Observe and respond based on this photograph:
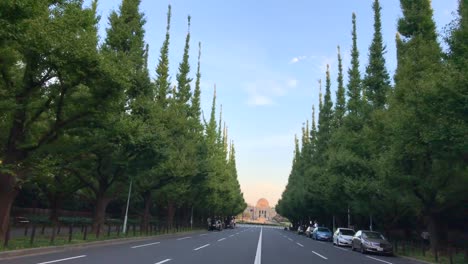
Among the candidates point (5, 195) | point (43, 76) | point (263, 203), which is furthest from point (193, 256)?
point (263, 203)

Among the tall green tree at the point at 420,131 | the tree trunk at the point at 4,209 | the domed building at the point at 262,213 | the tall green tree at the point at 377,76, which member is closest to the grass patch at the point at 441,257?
the tall green tree at the point at 420,131

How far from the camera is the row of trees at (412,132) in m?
15.1

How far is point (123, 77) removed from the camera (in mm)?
17953

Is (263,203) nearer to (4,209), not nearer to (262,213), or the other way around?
(262,213)

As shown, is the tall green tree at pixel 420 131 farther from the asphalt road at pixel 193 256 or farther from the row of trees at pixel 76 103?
the row of trees at pixel 76 103

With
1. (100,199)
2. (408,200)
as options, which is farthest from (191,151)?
(408,200)

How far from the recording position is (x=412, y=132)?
19.5 meters

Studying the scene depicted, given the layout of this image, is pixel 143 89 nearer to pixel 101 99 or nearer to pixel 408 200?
pixel 101 99

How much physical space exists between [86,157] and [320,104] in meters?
40.0

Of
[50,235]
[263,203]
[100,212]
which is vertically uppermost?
[263,203]

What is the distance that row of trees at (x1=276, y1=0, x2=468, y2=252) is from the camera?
1509 cm

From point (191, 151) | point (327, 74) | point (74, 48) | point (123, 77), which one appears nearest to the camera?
point (74, 48)

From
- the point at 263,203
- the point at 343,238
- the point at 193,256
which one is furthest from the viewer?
the point at 263,203

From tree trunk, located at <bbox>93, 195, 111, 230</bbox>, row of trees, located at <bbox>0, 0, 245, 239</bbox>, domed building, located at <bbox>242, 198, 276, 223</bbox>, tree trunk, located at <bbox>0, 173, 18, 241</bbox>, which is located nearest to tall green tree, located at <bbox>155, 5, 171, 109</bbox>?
row of trees, located at <bbox>0, 0, 245, 239</bbox>
